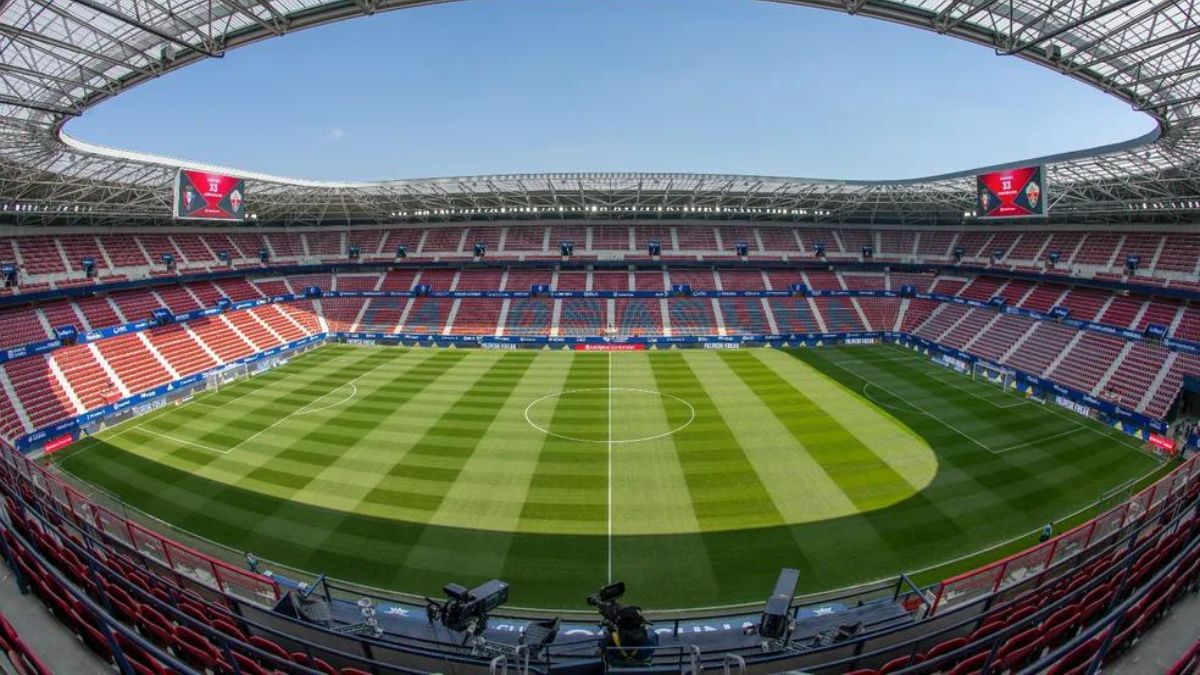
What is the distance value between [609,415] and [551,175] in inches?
829

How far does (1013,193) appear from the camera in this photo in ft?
90.0

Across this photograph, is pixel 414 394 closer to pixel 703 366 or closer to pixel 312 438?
pixel 312 438

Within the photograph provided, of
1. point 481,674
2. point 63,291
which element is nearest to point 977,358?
point 481,674

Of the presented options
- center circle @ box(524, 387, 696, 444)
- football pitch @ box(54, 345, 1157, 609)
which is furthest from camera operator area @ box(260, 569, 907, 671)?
center circle @ box(524, 387, 696, 444)

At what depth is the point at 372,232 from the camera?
56844 millimetres

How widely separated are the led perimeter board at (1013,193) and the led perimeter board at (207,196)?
1615 inches

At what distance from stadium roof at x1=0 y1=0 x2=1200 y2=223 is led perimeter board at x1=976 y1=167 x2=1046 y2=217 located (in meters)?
4.52

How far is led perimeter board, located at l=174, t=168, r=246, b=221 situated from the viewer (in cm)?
2648

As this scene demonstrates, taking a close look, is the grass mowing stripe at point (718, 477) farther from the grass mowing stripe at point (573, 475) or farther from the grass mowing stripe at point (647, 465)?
the grass mowing stripe at point (573, 475)

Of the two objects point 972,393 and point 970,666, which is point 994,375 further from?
point 970,666

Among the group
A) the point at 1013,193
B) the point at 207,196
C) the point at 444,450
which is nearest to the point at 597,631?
the point at 444,450

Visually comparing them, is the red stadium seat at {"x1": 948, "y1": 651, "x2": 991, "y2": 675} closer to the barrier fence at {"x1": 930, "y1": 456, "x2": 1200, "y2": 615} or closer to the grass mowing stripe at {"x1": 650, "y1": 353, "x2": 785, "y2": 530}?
the barrier fence at {"x1": 930, "y1": 456, "x2": 1200, "y2": 615}

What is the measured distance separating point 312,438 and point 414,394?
7081 mm

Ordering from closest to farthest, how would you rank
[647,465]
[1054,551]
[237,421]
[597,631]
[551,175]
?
[1054,551], [597,631], [647,465], [237,421], [551,175]
